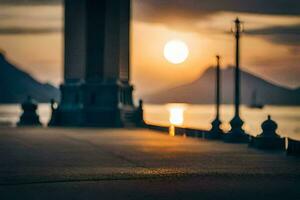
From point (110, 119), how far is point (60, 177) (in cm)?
4159

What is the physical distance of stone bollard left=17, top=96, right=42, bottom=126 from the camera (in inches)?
2470

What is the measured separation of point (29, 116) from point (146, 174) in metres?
44.9

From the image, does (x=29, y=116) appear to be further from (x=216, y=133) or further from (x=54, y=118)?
(x=216, y=133)

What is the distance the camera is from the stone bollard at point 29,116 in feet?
206

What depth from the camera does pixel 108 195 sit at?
15.2m

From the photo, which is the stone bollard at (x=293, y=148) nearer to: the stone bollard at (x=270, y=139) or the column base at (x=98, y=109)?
the stone bollard at (x=270, y=139)

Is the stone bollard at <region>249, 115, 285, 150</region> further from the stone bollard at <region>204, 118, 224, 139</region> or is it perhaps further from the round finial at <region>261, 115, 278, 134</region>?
the stone bollard at <region>204, 118, 224, 139</region>

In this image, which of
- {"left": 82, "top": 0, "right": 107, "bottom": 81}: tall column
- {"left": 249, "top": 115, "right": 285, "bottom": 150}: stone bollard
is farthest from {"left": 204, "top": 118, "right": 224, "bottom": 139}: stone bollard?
{"left": 82, "top": 0, "right": 107, "bottom": 81}: tall column

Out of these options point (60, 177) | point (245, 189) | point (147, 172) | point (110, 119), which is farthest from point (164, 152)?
point (110, 119)

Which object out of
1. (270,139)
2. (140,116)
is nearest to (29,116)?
(140,116)

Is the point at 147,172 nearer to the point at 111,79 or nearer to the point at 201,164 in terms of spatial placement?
the point at 201,164

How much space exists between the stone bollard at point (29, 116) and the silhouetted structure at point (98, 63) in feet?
8.14

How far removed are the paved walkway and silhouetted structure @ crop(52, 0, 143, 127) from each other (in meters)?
30.1

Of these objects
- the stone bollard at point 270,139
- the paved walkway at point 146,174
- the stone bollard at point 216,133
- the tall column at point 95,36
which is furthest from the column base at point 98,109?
the paved walkway at point 146,174
